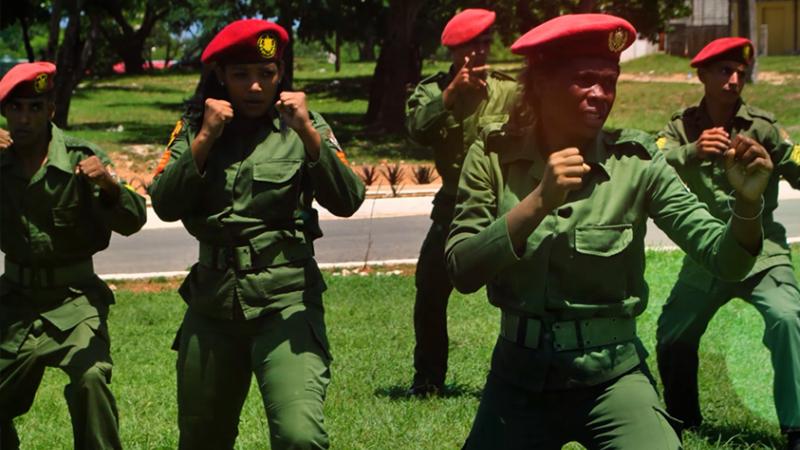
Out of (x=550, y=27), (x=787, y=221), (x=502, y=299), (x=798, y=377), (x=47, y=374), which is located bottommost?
(x=787, y=221)

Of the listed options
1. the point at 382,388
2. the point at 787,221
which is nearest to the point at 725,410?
the point at 382,388

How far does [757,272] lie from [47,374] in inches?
200

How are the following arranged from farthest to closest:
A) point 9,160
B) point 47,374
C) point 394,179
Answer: point 394,179
point 47,374
point 9,160

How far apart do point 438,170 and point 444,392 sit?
53.0 inches

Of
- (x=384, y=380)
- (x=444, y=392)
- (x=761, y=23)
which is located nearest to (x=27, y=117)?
(x=444, y=392)

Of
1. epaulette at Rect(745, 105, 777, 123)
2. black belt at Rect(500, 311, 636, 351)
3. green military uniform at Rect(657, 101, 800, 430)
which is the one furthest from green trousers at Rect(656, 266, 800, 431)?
black belt at Rect(500, 311, 636, 351)

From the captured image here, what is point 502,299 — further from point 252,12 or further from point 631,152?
point 252,12

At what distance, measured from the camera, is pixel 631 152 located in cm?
450

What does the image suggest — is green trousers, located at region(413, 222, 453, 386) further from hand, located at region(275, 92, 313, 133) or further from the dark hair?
hand, located at region(275, 92, 313, 133)

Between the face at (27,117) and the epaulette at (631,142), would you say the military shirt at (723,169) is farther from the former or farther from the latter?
the face at (27,117)

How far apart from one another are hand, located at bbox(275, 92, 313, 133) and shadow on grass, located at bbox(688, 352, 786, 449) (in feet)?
9.86

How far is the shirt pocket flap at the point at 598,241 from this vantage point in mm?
4355

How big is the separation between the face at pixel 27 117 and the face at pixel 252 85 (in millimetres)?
1066

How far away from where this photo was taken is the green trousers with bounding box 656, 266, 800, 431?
6703 mm
